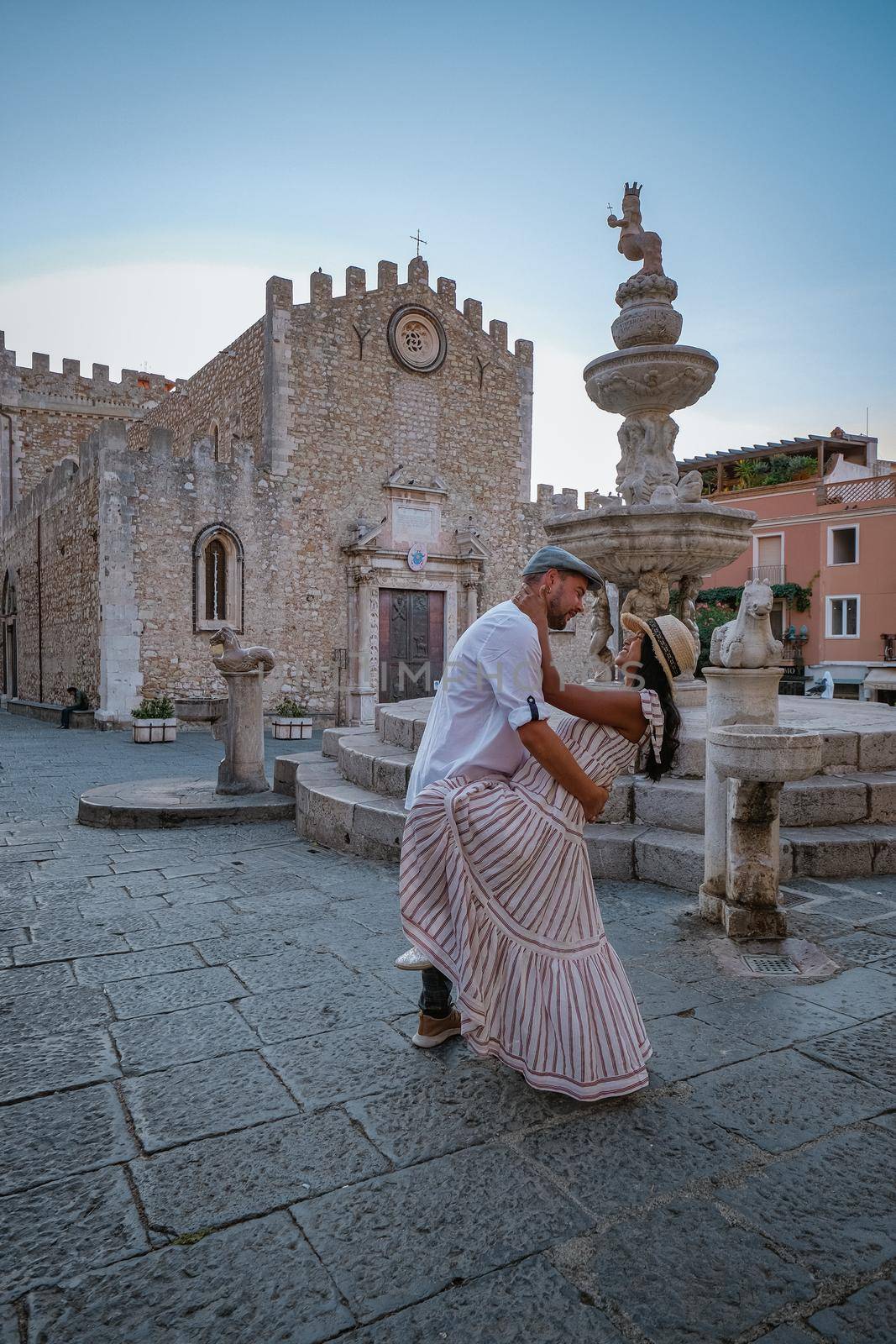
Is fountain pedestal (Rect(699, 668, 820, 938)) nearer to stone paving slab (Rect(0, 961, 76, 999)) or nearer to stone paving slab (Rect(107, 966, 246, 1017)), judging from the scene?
stone paving slab (Rect(107, 966, 246, 1017))

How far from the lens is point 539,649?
2418 mm

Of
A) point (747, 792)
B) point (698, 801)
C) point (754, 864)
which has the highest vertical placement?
point (747, 792)

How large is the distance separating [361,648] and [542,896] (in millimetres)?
15785

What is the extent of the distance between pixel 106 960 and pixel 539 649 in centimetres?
246

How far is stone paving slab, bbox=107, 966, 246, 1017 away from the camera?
3078 millimetres

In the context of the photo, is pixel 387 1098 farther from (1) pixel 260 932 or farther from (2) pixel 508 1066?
(1) pixel 260 932

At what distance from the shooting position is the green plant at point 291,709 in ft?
54.5

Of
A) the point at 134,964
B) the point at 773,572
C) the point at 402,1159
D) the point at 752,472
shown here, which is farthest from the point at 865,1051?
the point at 752,472

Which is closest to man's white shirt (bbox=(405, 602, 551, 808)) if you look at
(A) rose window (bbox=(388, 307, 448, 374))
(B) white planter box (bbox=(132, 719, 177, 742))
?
(B) white planter box (bbox=(132, 719, 177, 742))

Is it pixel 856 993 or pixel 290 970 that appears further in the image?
pixel 290 970

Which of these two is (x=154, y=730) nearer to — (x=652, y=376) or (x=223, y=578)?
(x=223, y=578)

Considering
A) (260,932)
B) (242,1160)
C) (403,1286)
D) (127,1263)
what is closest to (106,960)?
(260,932)

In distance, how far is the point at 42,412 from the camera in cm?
2603

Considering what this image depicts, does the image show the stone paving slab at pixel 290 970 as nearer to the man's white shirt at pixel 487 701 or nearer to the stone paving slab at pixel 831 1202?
the man's white shirt at pixel 487 701
